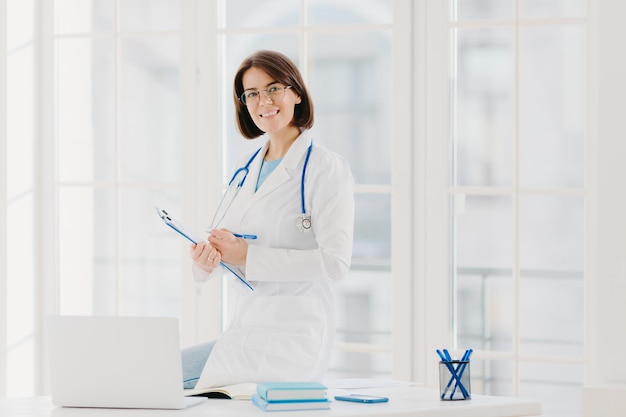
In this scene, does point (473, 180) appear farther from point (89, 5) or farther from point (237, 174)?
point (89, 5)

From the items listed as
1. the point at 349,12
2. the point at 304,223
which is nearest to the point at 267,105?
the point at 304,223

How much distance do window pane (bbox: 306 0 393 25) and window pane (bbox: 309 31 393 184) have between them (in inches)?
2.5

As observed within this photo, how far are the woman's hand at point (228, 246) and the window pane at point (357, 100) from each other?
1290 mm

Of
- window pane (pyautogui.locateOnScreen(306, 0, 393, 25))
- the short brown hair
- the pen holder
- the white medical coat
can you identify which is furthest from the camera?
window pane (pyautogui.locateOnScreen(306, 0, 393, 25))


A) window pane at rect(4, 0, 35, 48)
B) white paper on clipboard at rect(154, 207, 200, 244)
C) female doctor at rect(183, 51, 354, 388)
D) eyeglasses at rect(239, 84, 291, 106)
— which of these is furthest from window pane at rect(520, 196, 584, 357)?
window pane at rect(4, 0, 35, 48)

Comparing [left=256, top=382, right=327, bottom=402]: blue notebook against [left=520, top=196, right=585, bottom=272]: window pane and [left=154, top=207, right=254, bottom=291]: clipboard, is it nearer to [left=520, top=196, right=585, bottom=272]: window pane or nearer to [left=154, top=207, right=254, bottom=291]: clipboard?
[left=154, top=207, right=254, bottom=291]: clipboard

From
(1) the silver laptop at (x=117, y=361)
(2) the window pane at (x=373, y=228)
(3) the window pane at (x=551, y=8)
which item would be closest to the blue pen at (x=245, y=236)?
(1) the silver laptop at (x=117, y=361)

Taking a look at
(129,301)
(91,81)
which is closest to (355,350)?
(129,301)

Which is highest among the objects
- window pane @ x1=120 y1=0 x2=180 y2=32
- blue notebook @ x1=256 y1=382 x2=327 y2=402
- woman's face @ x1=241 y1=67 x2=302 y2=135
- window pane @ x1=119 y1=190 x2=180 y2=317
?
window pane @ x1=120 y1=0 x2=180 y2=32

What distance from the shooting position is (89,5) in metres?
3.93

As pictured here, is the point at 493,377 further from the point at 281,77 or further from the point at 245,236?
the point at 281,77

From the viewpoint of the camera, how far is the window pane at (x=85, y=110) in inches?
156

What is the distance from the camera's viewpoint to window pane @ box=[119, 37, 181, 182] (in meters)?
3.91

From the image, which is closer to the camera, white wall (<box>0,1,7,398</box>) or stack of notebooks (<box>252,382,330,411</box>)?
stack of notebooks (<box>252,382,330,411</box>)
